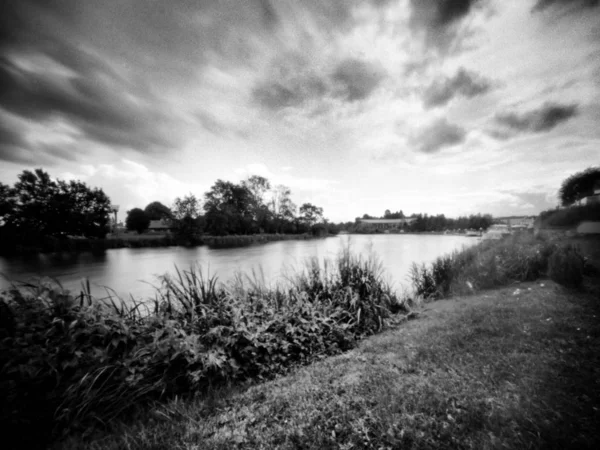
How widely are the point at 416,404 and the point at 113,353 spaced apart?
10.7ft

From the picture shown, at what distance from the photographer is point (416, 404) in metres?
2.28

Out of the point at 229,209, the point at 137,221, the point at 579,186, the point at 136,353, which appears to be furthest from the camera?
the point at 137,221

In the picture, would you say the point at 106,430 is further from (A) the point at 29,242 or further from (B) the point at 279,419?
(A) the point at 29,242

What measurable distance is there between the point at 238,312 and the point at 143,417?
4.67 ft

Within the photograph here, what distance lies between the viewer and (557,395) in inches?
88.4

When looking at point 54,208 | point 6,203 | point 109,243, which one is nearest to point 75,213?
point 54,208

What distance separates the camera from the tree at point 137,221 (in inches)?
→ 2323

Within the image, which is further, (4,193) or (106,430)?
(4,193)

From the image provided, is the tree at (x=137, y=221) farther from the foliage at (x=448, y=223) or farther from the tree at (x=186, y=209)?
the foliage at (x=448, y=223)

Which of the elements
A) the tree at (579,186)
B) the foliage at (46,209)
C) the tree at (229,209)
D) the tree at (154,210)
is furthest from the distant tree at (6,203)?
the tree at (154,210)

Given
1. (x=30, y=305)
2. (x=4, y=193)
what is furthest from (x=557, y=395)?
(x=4, y=193)

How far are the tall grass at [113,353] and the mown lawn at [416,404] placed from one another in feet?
0.78

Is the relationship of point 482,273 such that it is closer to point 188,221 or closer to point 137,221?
point 188,221

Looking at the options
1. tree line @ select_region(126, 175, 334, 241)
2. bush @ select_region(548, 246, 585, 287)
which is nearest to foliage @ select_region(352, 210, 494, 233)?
tree line @ select_region(126, 175, 334, 241)
